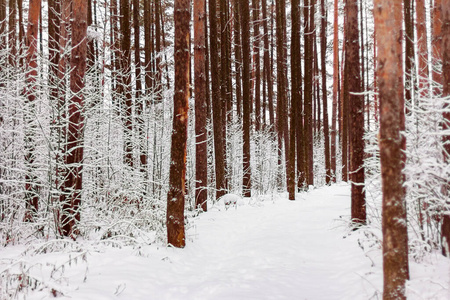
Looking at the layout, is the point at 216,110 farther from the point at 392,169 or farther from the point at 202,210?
the point at 392,169

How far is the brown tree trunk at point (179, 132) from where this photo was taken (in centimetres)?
516

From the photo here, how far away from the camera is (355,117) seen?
243 inches

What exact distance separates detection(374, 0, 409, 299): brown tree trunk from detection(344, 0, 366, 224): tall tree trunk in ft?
11.9

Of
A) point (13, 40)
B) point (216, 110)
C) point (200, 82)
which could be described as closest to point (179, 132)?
point (200, 82)

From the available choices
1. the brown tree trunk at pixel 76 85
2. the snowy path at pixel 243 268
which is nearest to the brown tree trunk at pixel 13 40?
the brown tree trunk at pixel 76 85

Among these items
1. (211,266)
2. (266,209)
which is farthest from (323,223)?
(211,266)

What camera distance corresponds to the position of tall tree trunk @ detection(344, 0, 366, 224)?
6027 millimetres

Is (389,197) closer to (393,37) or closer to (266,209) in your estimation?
(393,37)

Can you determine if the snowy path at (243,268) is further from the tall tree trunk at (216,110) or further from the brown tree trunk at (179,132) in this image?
the tall tree trunk at (216,110)

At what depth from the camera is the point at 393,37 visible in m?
2.50

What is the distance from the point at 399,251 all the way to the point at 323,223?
194 inches

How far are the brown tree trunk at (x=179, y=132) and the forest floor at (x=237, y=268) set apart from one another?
0.36m

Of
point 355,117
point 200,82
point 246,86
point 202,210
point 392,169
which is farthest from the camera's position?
point 246,86

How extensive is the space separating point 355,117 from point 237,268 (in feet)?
12.0
